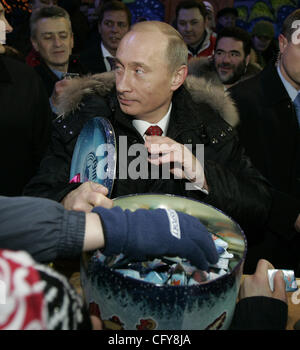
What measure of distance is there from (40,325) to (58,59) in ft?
9.80

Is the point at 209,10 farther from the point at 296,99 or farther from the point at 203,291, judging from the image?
the point at 203,291

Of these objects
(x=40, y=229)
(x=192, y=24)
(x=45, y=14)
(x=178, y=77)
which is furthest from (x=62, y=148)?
(x=192, y=24)

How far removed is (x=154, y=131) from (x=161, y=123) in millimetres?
69

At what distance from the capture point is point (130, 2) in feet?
19.5

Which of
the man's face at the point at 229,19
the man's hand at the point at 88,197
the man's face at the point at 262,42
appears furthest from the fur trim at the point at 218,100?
the man's face at the point at 229,19

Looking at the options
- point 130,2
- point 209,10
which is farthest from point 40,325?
point 130,2

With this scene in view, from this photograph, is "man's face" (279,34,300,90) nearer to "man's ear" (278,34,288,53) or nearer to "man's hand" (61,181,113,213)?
"man's ear" (278,34,288,53)

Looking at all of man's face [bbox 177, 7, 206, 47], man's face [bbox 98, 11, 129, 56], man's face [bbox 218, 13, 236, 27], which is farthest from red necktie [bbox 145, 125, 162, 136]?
man's face [bbox 218, 13, 236, 27]

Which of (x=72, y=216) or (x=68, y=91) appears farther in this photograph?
(x=68, y=91)

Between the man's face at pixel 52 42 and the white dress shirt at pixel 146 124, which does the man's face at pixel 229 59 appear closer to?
the man's face at pixel 52 42

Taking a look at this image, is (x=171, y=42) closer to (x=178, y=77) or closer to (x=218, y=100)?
(x=178, y=77)

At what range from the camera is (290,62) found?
6.36ft

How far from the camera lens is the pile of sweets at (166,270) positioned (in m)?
0.89

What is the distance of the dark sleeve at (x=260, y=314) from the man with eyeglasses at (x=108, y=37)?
3225mm
